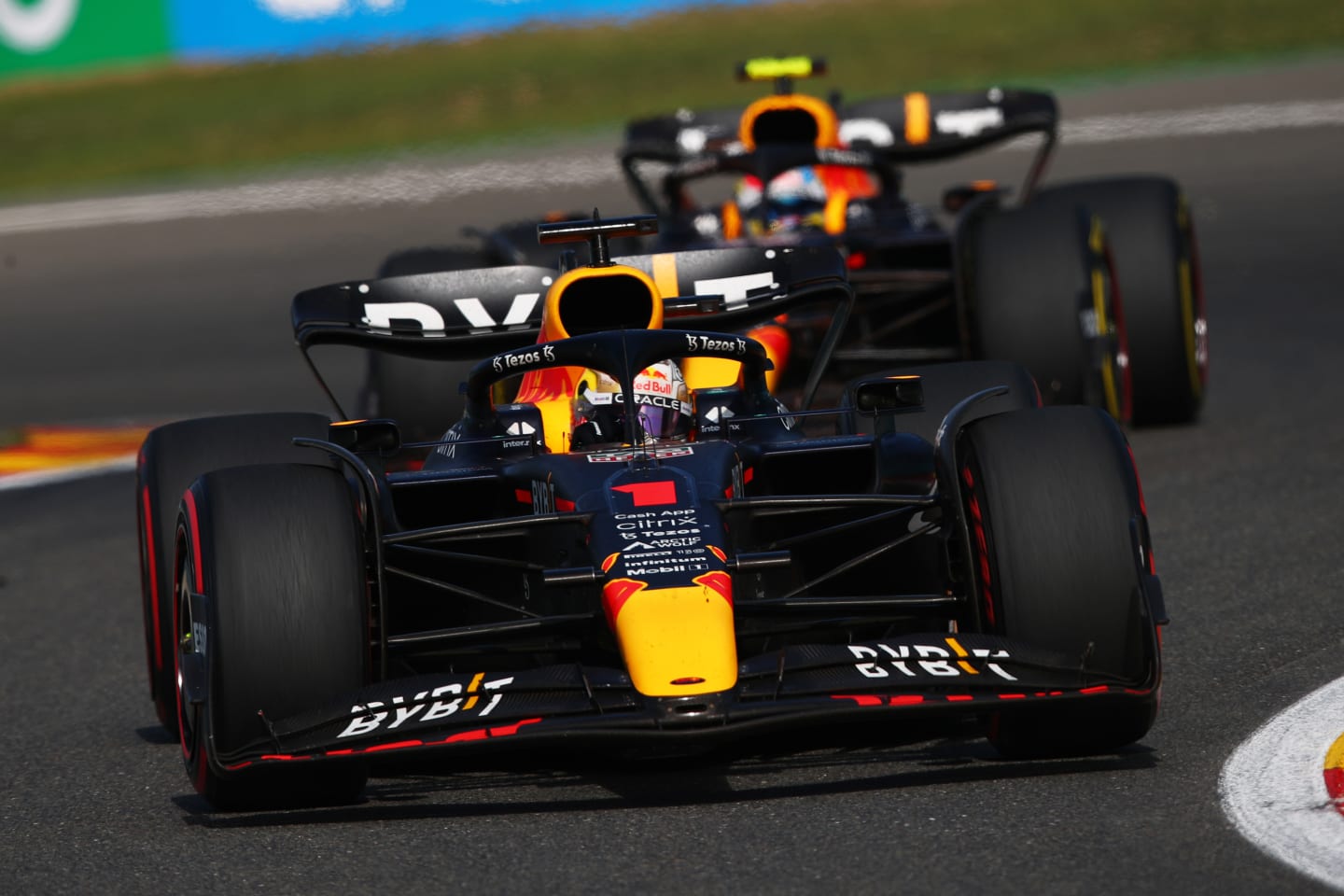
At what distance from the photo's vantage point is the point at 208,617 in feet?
17.5

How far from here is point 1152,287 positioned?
35.2ft

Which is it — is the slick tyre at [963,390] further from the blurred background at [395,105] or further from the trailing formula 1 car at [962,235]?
the blurred background at [395,105]

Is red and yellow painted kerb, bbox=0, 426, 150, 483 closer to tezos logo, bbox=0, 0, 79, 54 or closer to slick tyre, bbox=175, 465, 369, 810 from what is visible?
slick tyre, bbox=175, 465, 369, 810

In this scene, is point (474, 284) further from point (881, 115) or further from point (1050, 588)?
point (881, 115)

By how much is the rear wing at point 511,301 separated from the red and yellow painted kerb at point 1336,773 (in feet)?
7.93

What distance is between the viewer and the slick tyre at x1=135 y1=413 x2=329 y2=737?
6.48 meters

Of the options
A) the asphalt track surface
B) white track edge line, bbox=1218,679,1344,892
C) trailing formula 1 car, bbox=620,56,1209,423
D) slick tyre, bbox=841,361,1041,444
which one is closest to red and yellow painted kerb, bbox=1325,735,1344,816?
white track edge line, bbox=1218,679,1344,892

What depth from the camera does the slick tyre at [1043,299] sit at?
10.1m

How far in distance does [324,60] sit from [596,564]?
2172 cm

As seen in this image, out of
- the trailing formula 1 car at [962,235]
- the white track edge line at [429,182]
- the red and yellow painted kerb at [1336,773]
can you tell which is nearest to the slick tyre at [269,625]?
the red and yellow painted kerb at [1336,773]

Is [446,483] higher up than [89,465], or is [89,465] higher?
[446,483]

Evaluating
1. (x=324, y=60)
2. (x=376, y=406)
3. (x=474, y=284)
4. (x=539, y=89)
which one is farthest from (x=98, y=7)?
(x=474, y=284)

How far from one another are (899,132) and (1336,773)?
26.8 feet

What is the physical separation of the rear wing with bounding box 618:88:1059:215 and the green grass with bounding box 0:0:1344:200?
1042 centimetres
